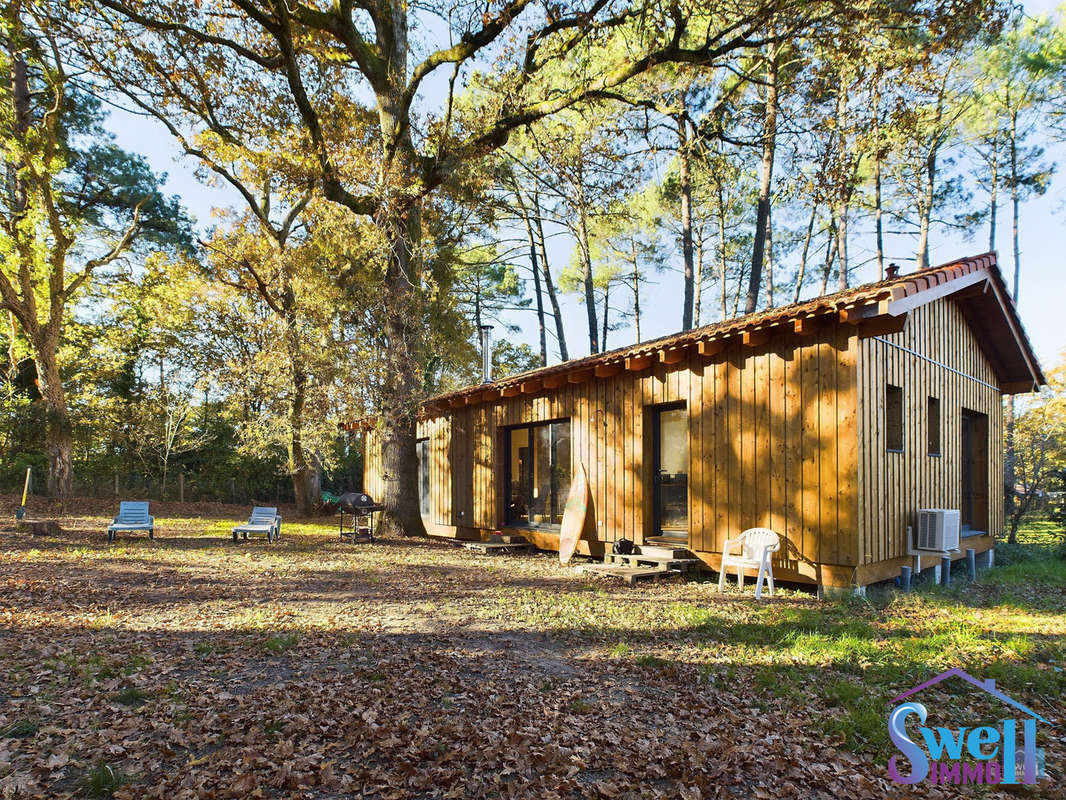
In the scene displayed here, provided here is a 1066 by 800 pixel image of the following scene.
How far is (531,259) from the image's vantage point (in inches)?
900

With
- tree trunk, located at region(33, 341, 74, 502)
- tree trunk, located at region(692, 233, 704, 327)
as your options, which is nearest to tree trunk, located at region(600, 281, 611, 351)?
tree trunk, located at region(692, 233, 704, 327)

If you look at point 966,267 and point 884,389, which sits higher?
point 966,267

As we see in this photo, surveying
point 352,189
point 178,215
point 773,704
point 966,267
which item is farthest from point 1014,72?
point 178,215

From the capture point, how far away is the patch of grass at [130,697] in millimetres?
3602

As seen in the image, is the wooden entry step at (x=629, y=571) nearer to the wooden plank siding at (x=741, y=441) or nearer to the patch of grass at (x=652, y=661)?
the wooden plank siding at (x=741, y=441)

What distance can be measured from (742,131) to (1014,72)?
27.6 feet

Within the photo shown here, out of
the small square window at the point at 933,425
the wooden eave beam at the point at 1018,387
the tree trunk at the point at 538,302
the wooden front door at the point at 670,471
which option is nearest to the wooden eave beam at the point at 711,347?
the wooden front door at the point at 670,471

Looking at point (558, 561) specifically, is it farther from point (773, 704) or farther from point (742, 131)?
point (742, 131)

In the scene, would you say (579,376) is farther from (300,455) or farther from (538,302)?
(538,302)

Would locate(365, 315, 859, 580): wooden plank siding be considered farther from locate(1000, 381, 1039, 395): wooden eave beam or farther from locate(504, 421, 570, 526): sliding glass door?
locate(1000, 381, 1039, 395): wooden eave beam

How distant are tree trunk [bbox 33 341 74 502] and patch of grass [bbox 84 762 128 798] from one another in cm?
1563

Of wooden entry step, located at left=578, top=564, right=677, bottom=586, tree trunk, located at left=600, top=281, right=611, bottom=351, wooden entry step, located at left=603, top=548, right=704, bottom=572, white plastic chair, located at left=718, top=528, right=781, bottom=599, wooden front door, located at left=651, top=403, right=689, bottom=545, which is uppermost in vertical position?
tree trunk, located at left=600, top=281, right=611, bottom=351

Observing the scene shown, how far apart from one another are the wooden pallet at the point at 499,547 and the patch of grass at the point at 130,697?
728 cm

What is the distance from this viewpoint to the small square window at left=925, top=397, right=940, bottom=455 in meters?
8.92
